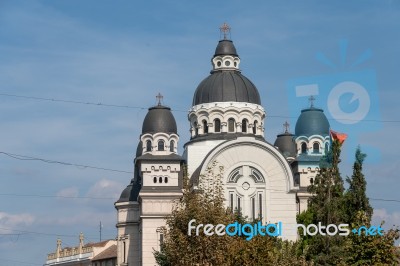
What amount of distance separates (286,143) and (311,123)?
4274 millimetres

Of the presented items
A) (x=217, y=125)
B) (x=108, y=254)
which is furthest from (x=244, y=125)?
(x=108, y=254)

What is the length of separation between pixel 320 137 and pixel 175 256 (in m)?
33.8

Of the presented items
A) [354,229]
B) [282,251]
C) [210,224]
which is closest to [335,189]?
[354,229]

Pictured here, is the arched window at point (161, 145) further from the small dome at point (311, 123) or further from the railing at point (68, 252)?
the railing at point (68, 252)

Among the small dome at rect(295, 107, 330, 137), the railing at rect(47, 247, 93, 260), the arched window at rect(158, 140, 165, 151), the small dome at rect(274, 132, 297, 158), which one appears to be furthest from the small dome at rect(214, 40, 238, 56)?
the railing at rect(47, 247, 93, 260)

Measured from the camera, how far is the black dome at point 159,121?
201 feet

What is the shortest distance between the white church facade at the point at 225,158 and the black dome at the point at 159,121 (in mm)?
65

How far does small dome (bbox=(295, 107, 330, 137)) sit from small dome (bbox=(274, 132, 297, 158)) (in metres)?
2.98

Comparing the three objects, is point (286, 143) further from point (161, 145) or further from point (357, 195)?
point (357, 195)

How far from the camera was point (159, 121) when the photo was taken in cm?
6147

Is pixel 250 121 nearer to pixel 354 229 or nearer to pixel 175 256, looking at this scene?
pixel 354 229

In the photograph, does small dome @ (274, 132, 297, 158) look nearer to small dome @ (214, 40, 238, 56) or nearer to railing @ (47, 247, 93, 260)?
small dome @ (214, 40, 238, 56)

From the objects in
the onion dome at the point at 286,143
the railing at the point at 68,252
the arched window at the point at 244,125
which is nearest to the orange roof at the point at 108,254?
the railing at the point at 68,252

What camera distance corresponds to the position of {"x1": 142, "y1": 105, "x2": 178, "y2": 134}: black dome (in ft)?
201
